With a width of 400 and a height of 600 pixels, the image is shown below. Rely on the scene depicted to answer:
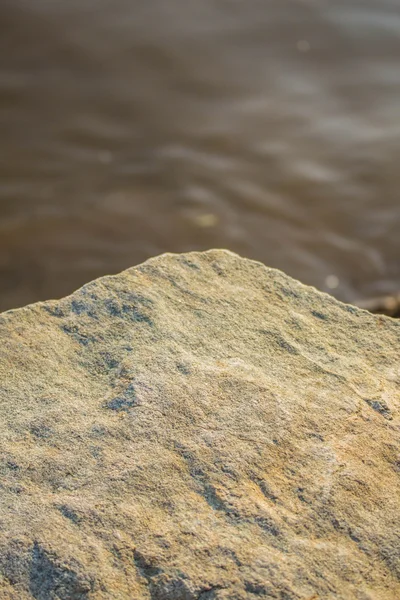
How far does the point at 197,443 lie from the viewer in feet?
3.59

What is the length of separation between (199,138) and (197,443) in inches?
87.1

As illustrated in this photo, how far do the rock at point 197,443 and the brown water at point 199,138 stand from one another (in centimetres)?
124

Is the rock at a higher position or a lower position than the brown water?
lower

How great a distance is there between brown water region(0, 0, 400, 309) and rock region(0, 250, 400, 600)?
124 centimetres

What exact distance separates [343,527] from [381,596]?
102 millimetres

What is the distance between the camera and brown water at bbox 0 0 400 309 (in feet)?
8.84

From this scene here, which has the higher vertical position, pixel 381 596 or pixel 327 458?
pixel 327 458

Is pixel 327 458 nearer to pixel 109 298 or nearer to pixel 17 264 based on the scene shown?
pixel 109 298

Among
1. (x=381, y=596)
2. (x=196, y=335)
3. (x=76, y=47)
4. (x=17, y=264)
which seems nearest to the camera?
(x=381, y=596)

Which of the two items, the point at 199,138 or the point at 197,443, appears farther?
the point at 199,138

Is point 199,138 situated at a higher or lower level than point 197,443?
higher

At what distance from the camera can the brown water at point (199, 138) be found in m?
2.70

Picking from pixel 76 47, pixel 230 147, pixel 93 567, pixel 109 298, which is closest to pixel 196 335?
pixel 109 298

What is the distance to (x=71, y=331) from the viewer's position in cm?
129
